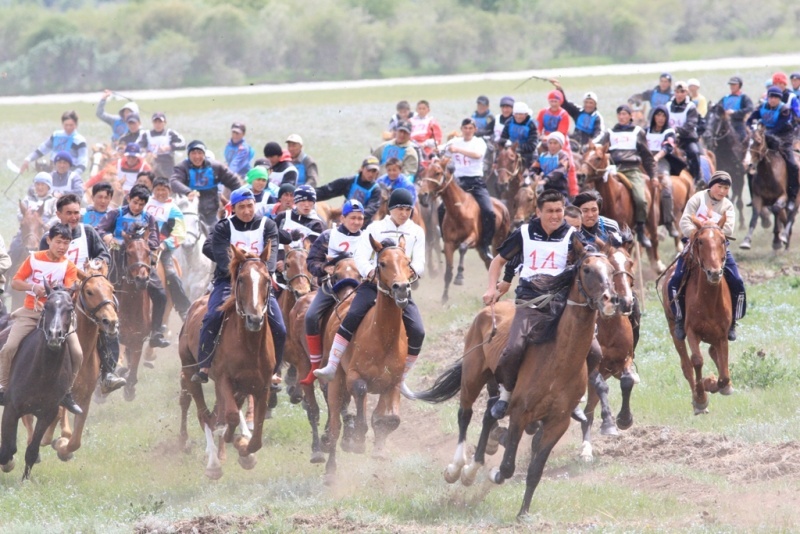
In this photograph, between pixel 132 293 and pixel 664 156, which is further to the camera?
pixel 664 156

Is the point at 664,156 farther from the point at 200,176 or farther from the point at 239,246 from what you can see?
the point at 239,246

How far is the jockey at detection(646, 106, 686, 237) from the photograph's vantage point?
923 inches

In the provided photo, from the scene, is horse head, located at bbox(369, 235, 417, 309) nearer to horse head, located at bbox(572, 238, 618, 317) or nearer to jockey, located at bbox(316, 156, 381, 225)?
horse head, located at bbox(572, 238, 618, 317)

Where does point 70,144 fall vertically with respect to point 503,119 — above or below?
below

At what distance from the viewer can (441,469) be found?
13.7m

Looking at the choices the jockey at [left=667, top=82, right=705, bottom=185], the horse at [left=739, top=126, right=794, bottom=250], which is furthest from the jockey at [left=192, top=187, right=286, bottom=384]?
the jockey at [left=667, top=82, right=705, bottom=185]

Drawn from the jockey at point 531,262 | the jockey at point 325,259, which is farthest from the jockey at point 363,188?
the jockey at point 531,262

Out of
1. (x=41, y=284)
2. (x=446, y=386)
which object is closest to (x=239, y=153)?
(x=41, y=284)

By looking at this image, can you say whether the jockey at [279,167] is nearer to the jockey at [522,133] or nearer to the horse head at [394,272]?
the jockey at [522,133]

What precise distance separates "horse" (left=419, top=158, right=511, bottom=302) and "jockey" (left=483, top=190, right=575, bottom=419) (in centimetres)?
1009

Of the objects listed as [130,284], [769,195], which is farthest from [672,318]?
[769,195]

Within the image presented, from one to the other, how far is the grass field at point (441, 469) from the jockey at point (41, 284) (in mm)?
1295

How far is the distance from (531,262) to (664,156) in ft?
43.3

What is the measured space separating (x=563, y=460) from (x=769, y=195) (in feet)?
40.2
